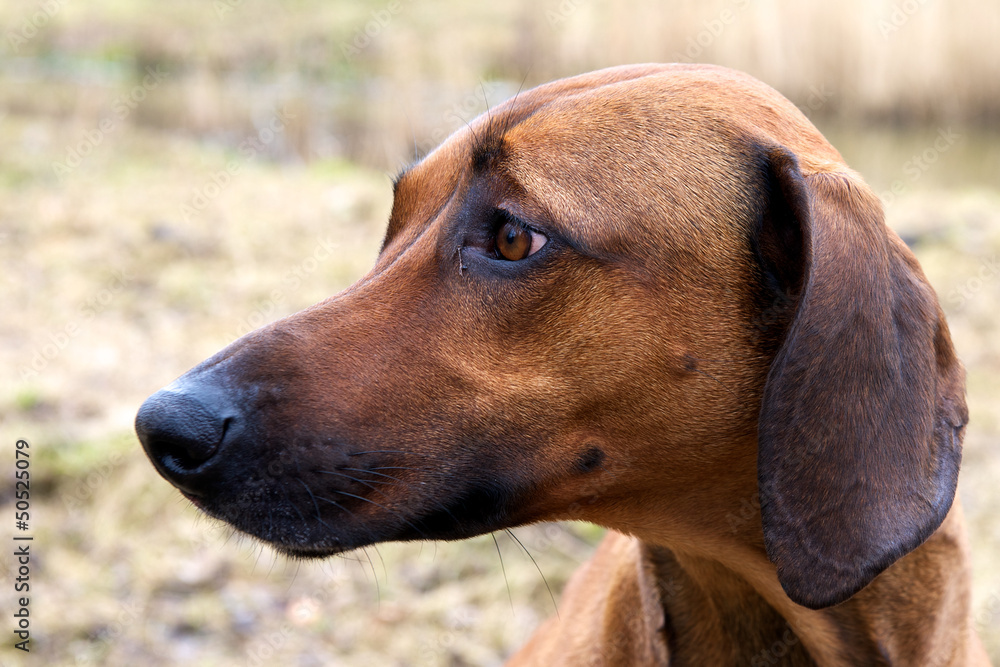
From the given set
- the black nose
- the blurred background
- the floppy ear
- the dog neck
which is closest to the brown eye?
the floppy ear

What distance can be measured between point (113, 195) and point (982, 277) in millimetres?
7511

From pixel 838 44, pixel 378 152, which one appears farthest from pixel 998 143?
pixel 378 152

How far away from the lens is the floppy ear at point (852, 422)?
2113 mm

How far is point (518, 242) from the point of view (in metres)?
2.31

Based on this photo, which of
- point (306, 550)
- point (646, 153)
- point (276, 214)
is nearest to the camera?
point (306, 550)

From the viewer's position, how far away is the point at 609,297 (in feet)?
7.50

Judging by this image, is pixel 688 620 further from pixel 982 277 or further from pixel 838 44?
pixel 838 44

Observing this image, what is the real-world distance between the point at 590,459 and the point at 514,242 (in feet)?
1.81

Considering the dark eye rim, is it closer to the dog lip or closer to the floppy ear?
the floppy ear

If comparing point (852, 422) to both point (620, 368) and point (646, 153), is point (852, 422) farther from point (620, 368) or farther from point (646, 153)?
point (646, 153)

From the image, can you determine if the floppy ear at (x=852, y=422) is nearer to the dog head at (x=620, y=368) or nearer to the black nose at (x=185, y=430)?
the dog head at (x=620, y=368)

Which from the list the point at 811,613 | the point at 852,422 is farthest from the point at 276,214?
the point at 852,422

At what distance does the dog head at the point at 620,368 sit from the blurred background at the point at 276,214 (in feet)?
2.07

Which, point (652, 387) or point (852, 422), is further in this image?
point (652, 387)
